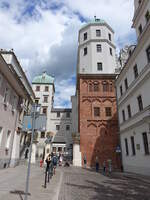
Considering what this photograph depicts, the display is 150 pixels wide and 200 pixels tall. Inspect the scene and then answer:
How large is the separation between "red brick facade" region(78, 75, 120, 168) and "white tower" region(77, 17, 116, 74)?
2.46m

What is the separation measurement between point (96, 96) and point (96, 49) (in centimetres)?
1095

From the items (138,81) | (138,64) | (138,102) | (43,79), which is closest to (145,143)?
(138,102)

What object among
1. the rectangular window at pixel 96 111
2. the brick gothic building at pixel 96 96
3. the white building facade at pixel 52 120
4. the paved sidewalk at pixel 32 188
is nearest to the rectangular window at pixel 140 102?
the paved sidewalk at pixel 32 188

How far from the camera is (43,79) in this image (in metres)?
59.7

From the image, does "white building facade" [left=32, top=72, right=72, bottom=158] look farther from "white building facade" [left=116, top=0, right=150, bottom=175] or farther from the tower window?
"white building facade" [left=116, top=0, right=150, bottom=175]

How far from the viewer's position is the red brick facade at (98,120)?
2806 cm

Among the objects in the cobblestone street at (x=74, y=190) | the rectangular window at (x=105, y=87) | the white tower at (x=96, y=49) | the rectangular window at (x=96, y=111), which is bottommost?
the cobblestone street at (x=74, y=190)

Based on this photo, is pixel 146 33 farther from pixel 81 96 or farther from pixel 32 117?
pixel 81 96

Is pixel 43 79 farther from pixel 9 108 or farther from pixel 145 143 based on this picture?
pixel 145 143

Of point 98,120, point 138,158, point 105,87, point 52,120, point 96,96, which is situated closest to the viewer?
point 138,158

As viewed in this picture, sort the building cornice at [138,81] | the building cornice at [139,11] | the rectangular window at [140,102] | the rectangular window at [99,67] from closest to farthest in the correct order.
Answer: the building cornice at [138,81] → the rectangular window at [140,102] → the building cornice at [139,11] → the rectangular window at [99,67]

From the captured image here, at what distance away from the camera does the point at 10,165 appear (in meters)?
19.1

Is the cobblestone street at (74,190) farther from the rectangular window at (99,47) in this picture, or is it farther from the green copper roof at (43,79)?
the green copper roof at (43,79)

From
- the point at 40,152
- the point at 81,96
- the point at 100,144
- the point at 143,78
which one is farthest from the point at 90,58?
the point at 40,152
